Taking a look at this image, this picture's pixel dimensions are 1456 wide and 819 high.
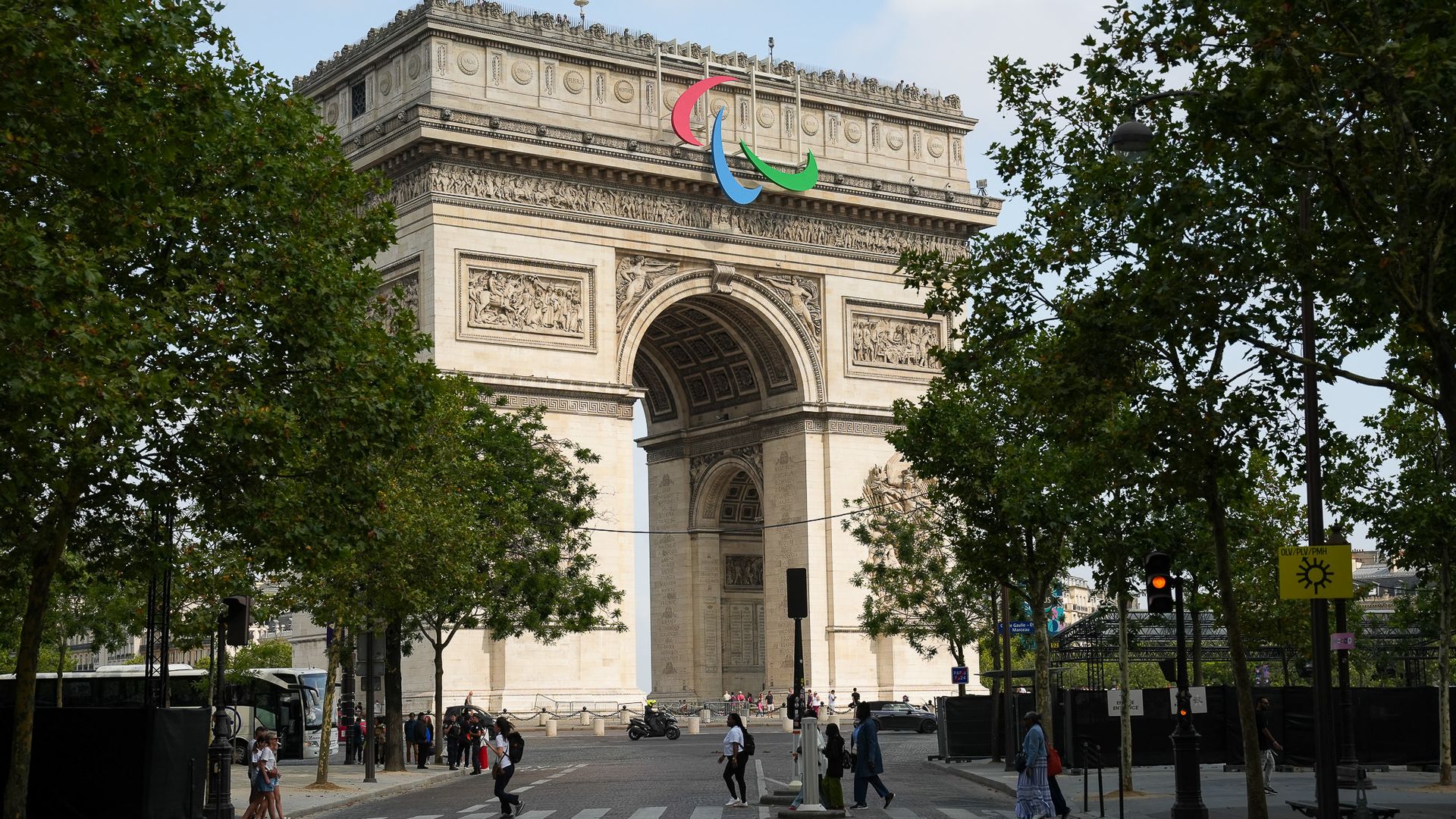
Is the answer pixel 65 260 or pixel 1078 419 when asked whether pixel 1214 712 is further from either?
pixel 65 260

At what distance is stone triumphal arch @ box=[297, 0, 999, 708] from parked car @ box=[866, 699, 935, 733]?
105 centimetres

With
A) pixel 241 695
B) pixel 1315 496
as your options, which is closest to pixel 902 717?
pixel 241 695

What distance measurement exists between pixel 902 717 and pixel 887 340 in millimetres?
13527

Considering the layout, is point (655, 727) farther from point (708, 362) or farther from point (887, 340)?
point (887, 340)

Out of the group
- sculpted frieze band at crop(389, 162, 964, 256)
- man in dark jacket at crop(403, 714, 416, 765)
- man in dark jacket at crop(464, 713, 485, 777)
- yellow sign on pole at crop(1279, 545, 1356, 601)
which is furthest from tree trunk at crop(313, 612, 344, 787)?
yellow sign on pole at crop(1279, 545, 1356, 601)

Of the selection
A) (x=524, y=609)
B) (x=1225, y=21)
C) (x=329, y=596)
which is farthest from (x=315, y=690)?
(x=1225, y=21)

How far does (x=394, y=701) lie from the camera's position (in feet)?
144

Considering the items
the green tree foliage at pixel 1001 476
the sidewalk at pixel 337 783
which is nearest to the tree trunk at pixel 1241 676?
the green tree foliage at pixel 1001 476

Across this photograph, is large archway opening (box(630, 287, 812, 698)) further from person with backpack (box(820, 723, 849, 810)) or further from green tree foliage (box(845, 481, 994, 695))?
person with backpack (box(820, 723, 849, 810))

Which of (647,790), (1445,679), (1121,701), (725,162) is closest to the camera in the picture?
(1121,701)

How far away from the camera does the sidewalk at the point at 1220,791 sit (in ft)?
86.5

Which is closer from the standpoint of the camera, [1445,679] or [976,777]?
[1445,679]

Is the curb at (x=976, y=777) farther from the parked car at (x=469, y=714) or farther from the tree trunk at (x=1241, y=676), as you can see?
the parked car at (x=469, y=714)

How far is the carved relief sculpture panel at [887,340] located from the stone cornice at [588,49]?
7638mm
